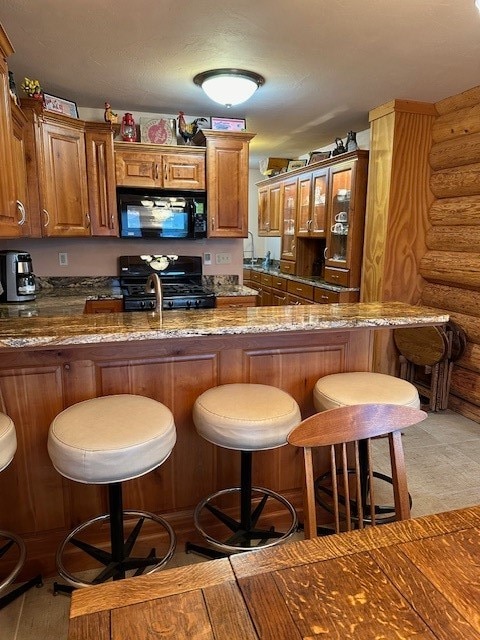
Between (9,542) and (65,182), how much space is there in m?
2.66

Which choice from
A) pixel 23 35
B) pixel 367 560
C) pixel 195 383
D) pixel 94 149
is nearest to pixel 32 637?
pixel 195 383

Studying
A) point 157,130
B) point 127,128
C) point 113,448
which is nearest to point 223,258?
point 157,130

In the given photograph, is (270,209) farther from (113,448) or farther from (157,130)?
(113,448)

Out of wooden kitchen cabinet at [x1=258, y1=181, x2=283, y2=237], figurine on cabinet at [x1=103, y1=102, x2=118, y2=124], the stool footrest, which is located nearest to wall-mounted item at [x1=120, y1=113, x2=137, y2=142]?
figurine on cabinet at [x1=103, y1=102, x2=118, y2=124]

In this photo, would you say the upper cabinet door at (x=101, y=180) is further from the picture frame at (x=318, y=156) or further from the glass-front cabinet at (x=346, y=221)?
the picture frame at (x=318, y=156)

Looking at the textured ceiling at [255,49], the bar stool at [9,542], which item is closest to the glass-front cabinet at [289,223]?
the textured ceiling at [255,49]

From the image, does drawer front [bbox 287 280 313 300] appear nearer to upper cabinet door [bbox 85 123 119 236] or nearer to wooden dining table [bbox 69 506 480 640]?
upper cabinet door [bbox 85 123 119 236]

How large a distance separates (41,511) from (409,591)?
1.54 m

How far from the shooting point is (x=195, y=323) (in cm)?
175

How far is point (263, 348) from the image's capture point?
1.97 meters

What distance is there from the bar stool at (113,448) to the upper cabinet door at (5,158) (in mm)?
1102

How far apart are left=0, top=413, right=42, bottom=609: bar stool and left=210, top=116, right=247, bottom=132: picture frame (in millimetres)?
3255

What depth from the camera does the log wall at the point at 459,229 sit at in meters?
3.38

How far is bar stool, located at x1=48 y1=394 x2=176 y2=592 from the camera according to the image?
1.34 metres
